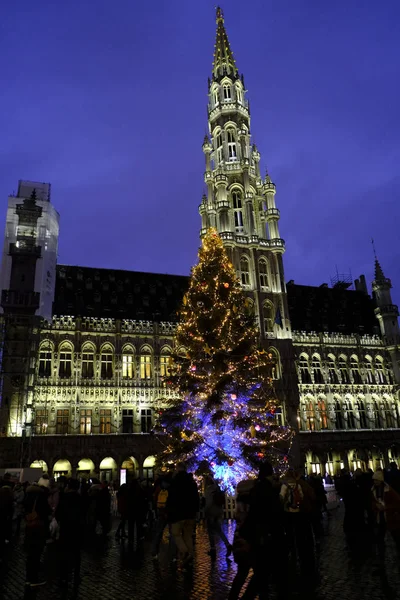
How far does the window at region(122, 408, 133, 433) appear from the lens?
36.4 metres

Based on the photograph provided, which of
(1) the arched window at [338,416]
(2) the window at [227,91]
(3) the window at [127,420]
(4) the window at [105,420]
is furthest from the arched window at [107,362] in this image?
(2) the window at [227,91]

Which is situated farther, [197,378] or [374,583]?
[197,378]

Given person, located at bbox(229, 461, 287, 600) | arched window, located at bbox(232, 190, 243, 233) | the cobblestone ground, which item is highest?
arched window, located at bbox(232, 190, 243, 233)

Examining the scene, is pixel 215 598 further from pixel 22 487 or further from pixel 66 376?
pixel 66 376

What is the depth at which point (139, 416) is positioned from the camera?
121 feet

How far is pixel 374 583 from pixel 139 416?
97.1ft

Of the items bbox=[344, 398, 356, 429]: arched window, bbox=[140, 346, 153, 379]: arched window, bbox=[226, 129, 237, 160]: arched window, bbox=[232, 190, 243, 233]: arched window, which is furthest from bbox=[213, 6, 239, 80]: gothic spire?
bbox=[344, 398, 356, 429]: arched window

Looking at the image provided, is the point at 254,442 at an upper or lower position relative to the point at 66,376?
lower

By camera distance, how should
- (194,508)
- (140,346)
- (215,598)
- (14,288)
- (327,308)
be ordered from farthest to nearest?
(327,308) → (140,346) → (14,288) → (194,508) → (215,598)

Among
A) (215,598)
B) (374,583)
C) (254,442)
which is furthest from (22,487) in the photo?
(374,583)

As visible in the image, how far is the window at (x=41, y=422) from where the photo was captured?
33.8m

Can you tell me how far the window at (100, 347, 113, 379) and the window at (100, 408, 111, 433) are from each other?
2690 mm

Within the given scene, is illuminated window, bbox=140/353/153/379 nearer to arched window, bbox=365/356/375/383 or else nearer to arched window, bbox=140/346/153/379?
arched window, bbox=140/346/153/379

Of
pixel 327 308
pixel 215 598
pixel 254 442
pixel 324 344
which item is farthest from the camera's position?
pixel 327 308
